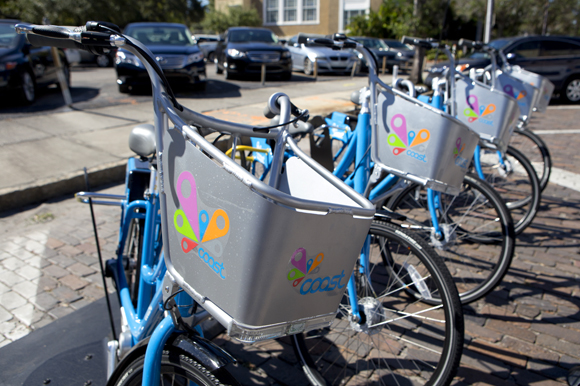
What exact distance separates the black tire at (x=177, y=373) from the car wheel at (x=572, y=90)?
14.5m

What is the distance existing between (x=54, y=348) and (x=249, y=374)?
1.20m

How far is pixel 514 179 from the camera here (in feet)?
16.3

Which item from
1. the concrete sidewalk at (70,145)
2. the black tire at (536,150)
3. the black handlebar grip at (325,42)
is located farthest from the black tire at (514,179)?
the concrete sidewalk at (70,145)

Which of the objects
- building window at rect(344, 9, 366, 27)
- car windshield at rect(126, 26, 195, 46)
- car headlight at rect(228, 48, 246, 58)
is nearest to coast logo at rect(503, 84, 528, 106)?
car windshield at rect(126, 26, 195, 46)

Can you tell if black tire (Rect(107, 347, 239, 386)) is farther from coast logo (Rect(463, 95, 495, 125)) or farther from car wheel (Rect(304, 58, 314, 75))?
car wheel (Rect(304, 58, 314, 75))

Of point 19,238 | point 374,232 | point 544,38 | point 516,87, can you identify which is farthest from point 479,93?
point 544,38

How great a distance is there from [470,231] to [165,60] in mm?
8220

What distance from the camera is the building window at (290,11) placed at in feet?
131

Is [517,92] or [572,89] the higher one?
[517,92]

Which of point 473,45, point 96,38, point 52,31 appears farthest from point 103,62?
point 96,38

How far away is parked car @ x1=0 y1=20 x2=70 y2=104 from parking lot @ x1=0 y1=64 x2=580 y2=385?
4.91 meters

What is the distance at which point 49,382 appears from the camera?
7.99 ft

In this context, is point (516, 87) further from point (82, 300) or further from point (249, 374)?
point (82, 300)

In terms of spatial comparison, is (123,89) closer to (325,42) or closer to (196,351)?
(325,42)
